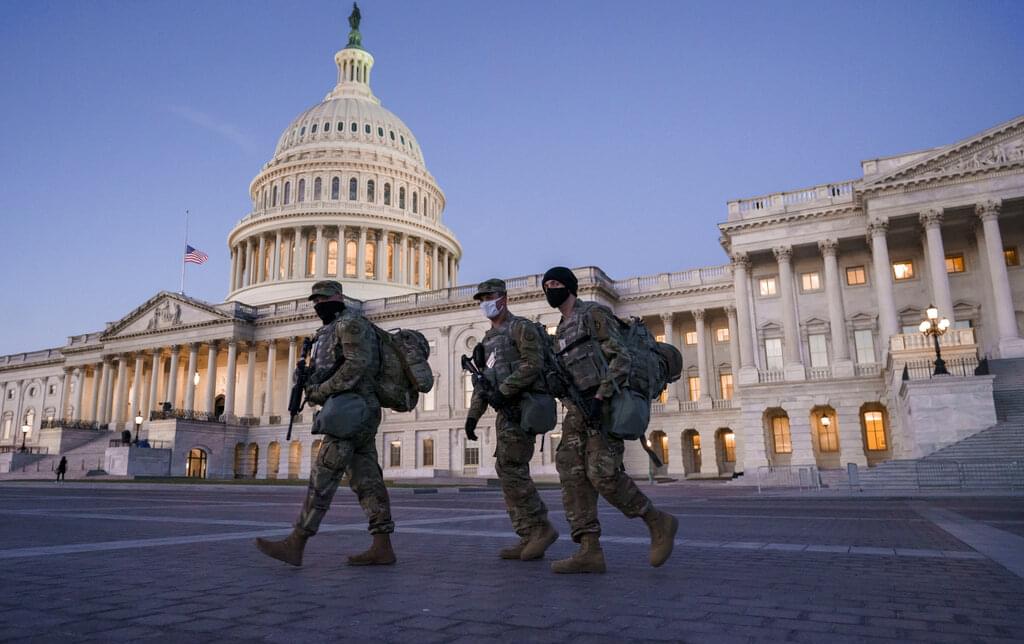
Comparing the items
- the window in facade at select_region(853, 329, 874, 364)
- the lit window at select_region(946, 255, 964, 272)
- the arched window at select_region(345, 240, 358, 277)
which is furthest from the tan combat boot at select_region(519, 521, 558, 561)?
the arched window at select_region(345, 240, 358, 277)

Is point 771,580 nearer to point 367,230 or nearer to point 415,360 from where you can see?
point 415,360

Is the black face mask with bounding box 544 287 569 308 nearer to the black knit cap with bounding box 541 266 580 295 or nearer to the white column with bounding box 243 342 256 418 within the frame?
the black knit cap with bounding box 541 266 580 295

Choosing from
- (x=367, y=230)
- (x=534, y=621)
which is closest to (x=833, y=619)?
(x=534, y=621)

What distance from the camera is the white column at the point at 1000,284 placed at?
34938 millimetres

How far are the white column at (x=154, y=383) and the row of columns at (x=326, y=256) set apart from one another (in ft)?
46.2

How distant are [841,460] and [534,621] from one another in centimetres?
4127

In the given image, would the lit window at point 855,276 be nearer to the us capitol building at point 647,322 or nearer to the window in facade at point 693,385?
the us capitol building at point 647,322

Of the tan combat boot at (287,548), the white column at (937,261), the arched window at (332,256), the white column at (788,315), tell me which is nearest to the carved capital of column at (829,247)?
the white column at (788,315)

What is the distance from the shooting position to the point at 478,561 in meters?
6.67

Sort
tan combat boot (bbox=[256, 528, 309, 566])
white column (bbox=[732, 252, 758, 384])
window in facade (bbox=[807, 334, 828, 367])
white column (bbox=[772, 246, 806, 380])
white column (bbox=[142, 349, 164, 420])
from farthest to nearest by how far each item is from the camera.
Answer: white column (bbox=[142, 349, 164, 420]), white column (bbox=[732, 252, 758, 384]), window in facade (bbox=[807, 334, 828, 367]), white column (bbox=[772, 246, 806, 380]), tan combat boot (bbox=[256, 528, 309, 566])

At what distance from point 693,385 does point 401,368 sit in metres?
50.0

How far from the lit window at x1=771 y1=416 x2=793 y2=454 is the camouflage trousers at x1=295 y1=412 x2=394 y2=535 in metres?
41.5

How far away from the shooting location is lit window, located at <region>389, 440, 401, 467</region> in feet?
194

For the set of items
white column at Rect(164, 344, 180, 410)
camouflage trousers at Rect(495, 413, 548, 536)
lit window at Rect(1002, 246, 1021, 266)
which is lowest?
camouflage trousers at Rect(495, 413, 548, 536)
